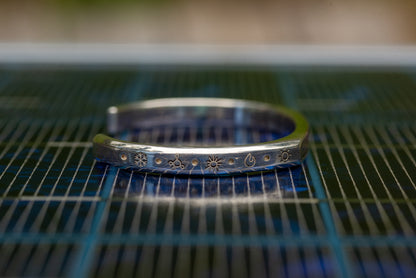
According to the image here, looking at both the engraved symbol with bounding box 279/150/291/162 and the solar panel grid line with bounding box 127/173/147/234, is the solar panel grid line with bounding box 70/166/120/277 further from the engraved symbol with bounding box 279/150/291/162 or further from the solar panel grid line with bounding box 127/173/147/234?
the engraved symbol with bounding box 279/150/291/162

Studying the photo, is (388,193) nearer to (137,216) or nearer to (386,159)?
(386,159)

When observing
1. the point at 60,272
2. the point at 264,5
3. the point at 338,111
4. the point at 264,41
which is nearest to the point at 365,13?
the point at 264,5

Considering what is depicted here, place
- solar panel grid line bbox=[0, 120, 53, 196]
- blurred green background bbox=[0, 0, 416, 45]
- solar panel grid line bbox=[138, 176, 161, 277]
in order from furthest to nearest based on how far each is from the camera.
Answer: blurred green background bbox=[0, 0, 416, 45] → solar panel grid line bbox=[0, 120, 53, 196] → solar panel grid line bbox=[138, 176, 161, 277]

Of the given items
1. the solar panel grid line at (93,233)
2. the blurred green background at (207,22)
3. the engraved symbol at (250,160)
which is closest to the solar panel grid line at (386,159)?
the engraved symbol at (250,160)

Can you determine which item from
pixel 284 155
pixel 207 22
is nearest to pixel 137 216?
pixel 284 155

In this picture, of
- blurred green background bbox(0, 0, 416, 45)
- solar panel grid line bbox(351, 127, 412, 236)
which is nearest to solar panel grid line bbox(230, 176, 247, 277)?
solar panel grid line bbox(351, 127, 412, 236)

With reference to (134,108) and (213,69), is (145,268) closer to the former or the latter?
(134,108)

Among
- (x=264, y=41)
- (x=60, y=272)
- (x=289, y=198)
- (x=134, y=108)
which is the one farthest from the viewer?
(x=264, y=41)
